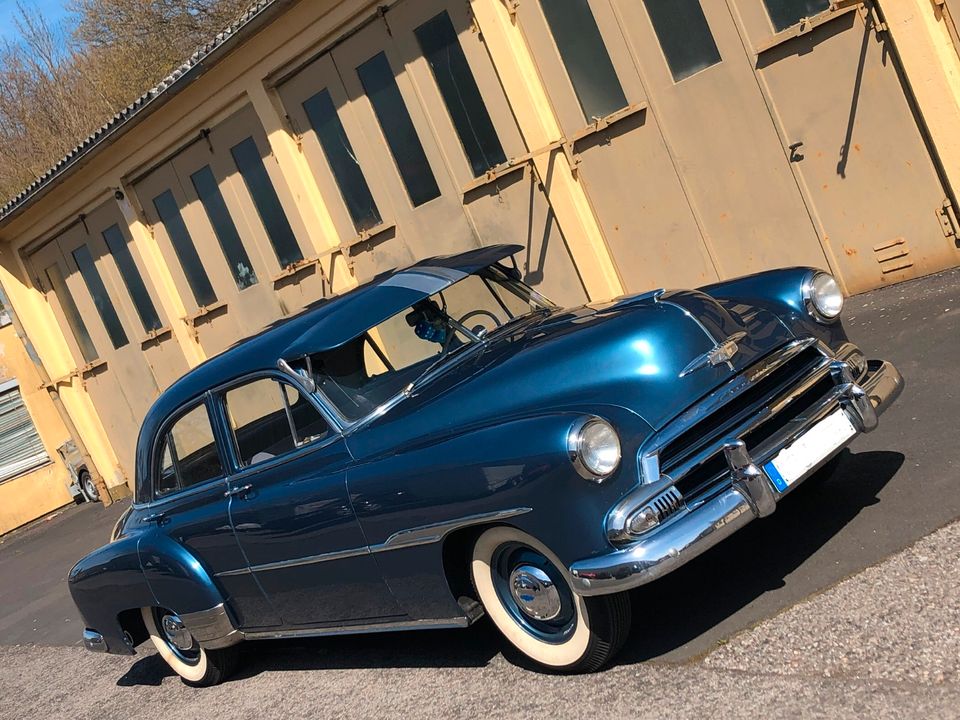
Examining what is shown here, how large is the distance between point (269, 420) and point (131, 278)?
12473 mm

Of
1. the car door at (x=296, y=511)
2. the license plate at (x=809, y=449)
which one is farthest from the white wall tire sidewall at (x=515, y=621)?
the license plate at (x=809, y=449)

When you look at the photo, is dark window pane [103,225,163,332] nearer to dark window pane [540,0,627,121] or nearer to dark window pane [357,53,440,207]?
dark window pane [357,53,440,207]

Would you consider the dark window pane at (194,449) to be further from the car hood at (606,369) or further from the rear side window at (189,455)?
the car hood at (606,369)

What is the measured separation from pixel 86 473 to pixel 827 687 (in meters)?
17.0

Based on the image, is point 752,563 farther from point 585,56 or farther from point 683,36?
point 585,56

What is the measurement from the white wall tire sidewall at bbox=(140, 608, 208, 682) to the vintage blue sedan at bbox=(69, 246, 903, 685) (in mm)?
57

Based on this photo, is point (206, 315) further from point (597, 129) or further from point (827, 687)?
point (827, 687)

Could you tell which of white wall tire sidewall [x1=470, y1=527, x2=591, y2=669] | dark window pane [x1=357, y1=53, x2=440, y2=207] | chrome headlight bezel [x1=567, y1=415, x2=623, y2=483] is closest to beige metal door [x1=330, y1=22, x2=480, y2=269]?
dark window pane [x1=357, y1=53, x2=440, y2=207]

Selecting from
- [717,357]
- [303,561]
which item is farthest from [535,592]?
[303,561]

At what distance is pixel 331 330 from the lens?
16.8ft

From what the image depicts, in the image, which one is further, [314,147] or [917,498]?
[314,147]

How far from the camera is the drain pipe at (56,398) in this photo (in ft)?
59.8

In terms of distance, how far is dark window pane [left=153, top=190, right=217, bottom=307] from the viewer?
1552cm

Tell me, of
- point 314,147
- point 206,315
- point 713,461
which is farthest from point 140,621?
point 206,315
